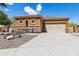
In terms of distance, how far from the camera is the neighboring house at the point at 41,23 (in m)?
20.7

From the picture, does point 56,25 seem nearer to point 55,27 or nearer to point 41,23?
point 55,27

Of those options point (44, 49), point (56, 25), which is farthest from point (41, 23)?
point (44, 49)

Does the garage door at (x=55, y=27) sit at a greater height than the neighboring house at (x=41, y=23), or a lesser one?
lesser

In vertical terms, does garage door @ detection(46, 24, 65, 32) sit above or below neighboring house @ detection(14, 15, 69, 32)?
below

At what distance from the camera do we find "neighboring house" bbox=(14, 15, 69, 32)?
20656mm

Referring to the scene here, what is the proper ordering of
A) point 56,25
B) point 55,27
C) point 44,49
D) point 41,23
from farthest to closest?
point 55,27 → point 56,25 → point 41,23 → point 44,49

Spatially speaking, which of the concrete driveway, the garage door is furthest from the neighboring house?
the concrete driveway

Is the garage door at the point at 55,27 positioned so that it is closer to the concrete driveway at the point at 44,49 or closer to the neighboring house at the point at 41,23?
the neighboring house at the point at 41,23

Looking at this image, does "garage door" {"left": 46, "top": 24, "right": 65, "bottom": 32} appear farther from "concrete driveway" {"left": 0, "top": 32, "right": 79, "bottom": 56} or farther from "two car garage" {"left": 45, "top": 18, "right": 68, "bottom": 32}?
"concrete driveway" {"left": 0, "top": 32, "right": 79, "bottom": 56}

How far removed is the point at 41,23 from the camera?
2548 cm

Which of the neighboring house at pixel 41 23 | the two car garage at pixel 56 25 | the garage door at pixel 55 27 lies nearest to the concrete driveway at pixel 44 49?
the neighboring house at pixel 41 23

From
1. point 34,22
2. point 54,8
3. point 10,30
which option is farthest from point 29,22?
point 54,8

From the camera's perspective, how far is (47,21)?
90.4 ft

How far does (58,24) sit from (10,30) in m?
10.3
